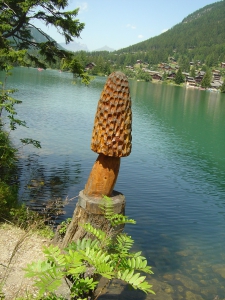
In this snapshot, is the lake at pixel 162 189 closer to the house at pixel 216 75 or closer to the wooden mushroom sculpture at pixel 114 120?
the wooden mushroom sculpture at pixel 114 120

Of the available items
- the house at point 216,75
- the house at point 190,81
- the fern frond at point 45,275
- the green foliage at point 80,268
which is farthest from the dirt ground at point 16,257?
the house at point 216,75

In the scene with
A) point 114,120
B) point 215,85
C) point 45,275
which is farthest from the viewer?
point 215,85

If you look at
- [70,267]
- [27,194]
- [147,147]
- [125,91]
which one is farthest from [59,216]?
[147,147]

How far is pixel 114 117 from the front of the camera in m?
5.10

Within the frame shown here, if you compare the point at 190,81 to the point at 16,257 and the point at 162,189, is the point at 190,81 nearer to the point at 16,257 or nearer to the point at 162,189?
the point at 162,189

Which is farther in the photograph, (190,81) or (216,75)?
(216,75)

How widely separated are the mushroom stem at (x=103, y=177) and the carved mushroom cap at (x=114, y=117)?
0.70ft

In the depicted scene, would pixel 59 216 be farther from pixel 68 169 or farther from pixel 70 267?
pixel 70 267

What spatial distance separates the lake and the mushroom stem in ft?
8.35

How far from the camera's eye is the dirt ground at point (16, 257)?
5.45 metres

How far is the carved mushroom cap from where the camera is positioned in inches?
201

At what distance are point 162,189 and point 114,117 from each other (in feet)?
28.6

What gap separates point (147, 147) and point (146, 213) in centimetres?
955

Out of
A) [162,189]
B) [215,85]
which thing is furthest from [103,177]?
[215,85]
